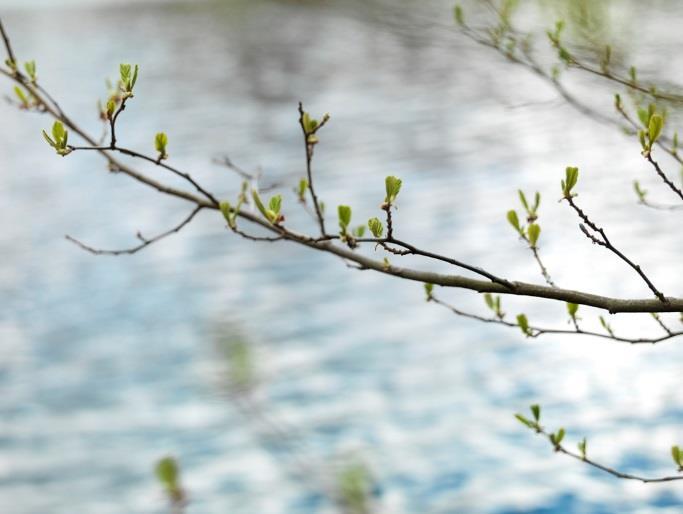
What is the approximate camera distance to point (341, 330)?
7.63 meters

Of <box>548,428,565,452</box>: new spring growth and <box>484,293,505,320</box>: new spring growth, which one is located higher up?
<box>484,293,505,320</box>: new spring growth

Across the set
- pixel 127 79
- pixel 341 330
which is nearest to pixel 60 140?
pixel 127 79

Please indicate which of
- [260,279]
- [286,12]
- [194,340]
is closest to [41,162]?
[260,279]

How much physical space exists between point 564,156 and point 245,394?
586cm

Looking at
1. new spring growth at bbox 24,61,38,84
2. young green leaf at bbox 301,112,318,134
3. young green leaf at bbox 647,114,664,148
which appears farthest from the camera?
new spring growth at bbox 24,61,38,84

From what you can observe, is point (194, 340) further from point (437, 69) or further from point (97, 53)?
point (97, 53)

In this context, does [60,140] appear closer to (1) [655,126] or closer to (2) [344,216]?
(2) [344,216]

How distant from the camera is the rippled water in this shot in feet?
17.9

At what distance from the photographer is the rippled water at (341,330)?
17.9 ft

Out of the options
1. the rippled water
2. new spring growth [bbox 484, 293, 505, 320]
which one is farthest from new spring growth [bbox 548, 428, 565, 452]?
the rippled water

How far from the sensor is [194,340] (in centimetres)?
767

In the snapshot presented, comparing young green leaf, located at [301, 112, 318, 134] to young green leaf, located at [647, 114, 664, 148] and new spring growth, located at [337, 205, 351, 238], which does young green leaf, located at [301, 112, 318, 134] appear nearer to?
new spring growth, located at [337, 205, 351, 238]

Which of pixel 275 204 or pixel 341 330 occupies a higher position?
pixel 275 204

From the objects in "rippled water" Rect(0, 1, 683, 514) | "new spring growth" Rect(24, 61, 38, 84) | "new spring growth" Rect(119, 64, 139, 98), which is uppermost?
"new spring growth" Rect(24, 61, 38, 84)
